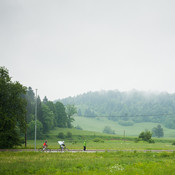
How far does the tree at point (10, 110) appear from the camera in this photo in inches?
1565

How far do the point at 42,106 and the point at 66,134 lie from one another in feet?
63.9

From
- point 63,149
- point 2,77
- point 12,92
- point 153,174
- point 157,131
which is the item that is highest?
point 2,77

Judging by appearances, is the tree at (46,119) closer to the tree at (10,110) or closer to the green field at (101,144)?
the green field at (101,144)

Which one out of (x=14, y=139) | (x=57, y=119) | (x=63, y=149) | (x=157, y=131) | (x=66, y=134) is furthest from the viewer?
(x=157, y=131)

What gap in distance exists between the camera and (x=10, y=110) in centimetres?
4181

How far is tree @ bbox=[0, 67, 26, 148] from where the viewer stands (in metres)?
39.8

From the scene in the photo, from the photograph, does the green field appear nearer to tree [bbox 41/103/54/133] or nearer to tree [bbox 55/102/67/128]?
tree [bbox 41/103/54/133]

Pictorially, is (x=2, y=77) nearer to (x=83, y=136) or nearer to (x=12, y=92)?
(x=12, y=92)

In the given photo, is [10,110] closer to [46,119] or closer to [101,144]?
[101,144]

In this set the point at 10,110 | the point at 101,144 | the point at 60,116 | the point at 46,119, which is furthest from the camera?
the point at 60,116

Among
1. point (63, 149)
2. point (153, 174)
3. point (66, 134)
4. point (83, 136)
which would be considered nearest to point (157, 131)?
point (83, 136)

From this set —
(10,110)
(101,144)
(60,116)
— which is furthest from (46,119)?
(10,110)

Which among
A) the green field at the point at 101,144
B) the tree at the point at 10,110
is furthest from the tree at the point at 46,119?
the tree at the point at 10,110

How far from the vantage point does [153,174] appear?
15664 millimetres
